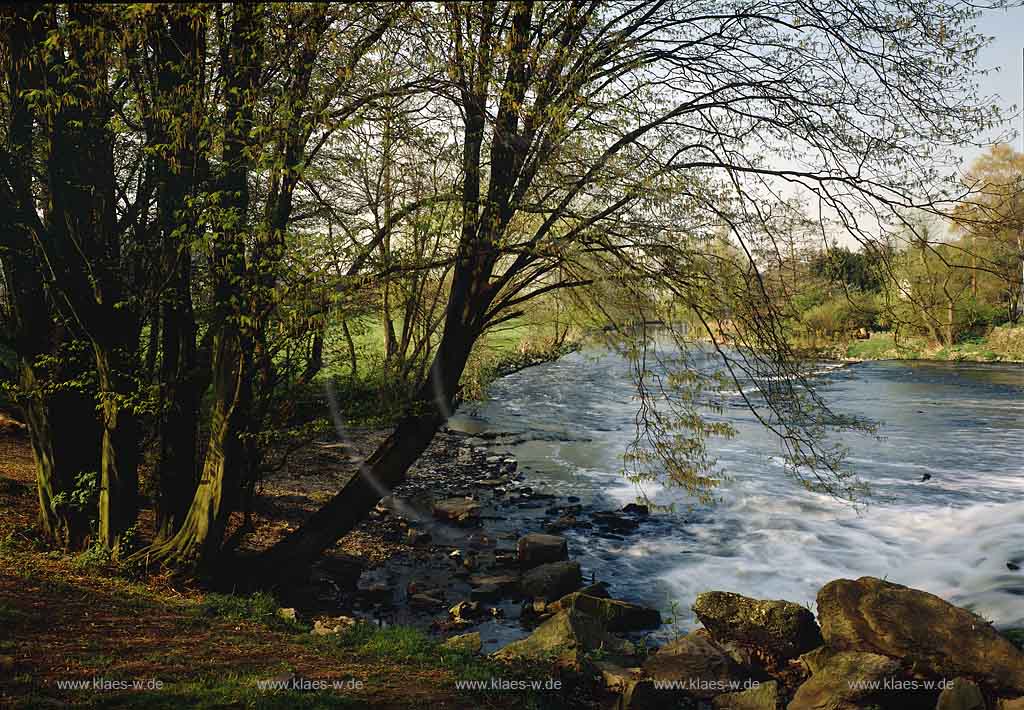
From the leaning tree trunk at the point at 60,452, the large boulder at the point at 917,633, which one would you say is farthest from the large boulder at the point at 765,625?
the leaning tree trunk at the point at 60,452

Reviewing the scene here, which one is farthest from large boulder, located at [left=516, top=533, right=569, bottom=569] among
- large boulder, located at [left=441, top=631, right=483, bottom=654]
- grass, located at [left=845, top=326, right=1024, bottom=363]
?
grass, located at [left=845, top=326, right=1024, bottom=363]

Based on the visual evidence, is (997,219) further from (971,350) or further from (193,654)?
(971,350)

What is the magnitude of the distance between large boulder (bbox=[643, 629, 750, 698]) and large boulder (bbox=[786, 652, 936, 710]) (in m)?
0.65

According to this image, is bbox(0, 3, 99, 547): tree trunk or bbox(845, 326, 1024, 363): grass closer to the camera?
bbox(0, 3, 99, 547): tree trunk

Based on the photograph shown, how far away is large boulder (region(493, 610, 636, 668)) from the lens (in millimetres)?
7059

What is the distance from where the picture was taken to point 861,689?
6.68 m

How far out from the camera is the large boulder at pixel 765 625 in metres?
8.27

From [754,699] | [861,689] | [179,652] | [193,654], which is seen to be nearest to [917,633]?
[861,689]

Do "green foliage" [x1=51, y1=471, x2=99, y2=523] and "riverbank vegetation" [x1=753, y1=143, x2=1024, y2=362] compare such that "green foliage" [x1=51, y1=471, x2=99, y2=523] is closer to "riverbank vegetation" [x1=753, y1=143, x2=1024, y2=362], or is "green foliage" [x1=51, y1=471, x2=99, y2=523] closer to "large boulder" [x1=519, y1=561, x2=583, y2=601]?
"large boulder" [x1=519, y1=561, x2=583, y2=601]

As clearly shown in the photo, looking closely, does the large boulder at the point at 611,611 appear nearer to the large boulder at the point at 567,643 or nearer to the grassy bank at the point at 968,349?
the large boulder at the point at 567,643

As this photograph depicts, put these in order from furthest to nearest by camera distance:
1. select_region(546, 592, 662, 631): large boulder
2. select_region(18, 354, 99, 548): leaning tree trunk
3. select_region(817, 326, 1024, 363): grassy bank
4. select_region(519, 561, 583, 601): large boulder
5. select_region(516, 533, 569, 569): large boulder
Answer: select_region(817, 326, 1024, 363): grassy bank < select_region(516, 533, 569, 569): large boulder < select_region(519, 561, 583, 601): large boulder < select_region(546, 592, 662, 631): large boulder < select_region(18, 354, 99, 548): leaning tree trunk

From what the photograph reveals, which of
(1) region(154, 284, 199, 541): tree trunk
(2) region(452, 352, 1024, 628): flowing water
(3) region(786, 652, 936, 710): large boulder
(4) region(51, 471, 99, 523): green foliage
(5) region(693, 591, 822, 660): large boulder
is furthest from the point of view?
(2) region(452, 352, 1024, 628): flowing water

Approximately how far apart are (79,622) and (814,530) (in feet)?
37.7

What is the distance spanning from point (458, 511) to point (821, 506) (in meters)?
7.05
